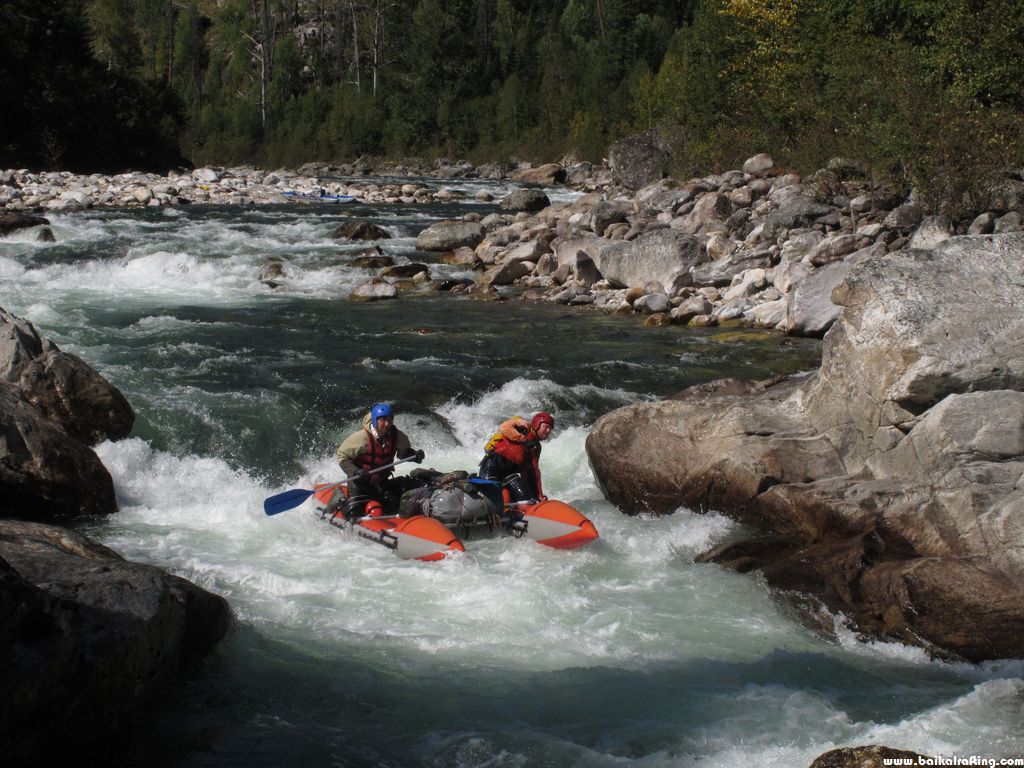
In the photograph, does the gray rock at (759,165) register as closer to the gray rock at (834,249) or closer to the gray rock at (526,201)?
the gray rock at (526,201)

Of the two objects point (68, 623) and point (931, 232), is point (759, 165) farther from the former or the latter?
point (68, 623)

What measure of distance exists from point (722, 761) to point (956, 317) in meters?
4.35

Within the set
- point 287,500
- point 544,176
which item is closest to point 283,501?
point 287,500

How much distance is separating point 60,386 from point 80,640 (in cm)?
508

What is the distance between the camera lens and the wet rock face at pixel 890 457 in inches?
237

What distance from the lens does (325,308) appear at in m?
15.6

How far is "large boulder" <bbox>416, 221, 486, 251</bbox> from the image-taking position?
2083 cm

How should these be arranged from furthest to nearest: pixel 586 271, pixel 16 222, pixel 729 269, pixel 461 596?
pixel 16 222
pixel 586 271
pixel 729 269
pixel 461 596

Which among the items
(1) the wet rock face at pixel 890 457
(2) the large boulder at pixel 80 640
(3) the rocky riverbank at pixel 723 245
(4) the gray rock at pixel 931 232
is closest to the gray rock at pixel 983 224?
(3) the rocky riverbank at pixel 723 245

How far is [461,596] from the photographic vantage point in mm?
Answer: 6742

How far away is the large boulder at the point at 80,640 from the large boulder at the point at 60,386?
3.22 meters

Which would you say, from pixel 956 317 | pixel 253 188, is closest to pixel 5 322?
pixel 956 317

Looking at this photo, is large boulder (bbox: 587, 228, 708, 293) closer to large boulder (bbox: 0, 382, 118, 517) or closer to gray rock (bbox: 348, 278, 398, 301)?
gray rock (bbox: 348, 278, 398, 301)

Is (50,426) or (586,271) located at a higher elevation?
(50,426)
